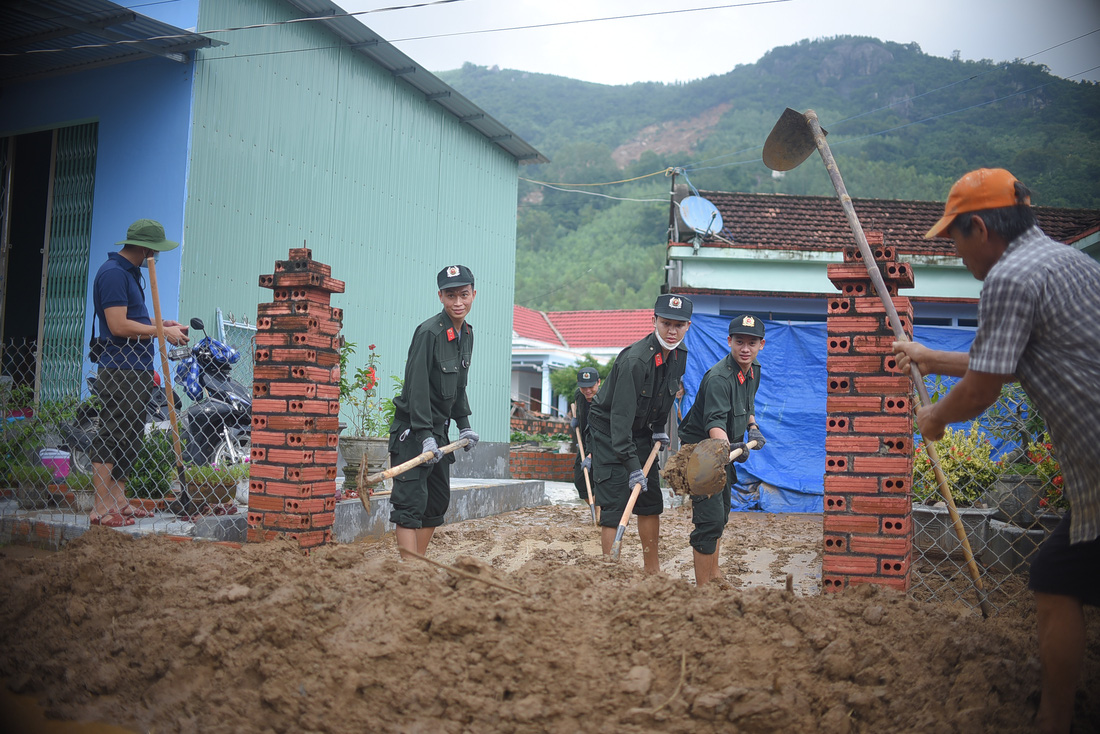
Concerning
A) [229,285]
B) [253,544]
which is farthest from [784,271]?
[253,544]

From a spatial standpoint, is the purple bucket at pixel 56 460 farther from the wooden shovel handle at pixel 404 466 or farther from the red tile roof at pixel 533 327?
the red tile roof at pixel 533 327

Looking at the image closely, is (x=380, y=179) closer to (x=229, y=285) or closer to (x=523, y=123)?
(x=229, y=285)

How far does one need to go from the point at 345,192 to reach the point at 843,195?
729 centimetres

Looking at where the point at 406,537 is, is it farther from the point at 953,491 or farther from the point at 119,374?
the point at 953,491

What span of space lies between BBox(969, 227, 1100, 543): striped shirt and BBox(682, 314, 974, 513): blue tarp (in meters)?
7.95

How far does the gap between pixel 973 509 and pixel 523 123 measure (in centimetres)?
7833

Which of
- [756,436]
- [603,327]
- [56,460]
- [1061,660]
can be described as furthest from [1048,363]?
[603,327]

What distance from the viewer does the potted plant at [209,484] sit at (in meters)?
4.93

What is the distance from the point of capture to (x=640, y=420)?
4855 mm

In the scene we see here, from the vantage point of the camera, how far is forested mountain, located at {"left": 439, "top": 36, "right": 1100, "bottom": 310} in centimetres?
2661

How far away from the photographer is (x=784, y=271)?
1156 centimetres

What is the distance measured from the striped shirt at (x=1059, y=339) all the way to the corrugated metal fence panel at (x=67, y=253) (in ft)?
28.5

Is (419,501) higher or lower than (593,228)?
lower

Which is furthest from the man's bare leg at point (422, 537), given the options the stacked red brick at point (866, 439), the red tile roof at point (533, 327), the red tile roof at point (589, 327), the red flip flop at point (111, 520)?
the red tile roof at point (589, 327)
